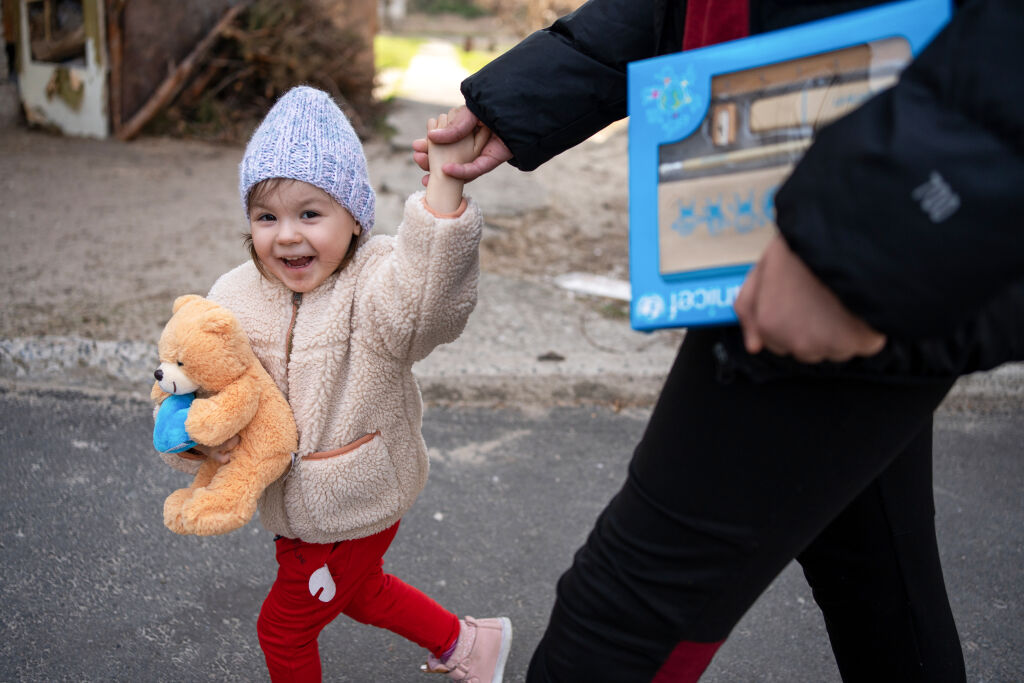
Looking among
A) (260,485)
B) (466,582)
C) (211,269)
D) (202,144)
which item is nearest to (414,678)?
(466,582)

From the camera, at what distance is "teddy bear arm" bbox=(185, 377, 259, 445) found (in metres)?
1.56

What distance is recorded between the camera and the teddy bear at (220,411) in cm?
156

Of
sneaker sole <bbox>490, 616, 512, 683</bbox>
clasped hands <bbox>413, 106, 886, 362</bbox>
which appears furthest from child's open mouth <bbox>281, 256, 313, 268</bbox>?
sneaker sole <bbox>490, 616, 512, 683</bbox>

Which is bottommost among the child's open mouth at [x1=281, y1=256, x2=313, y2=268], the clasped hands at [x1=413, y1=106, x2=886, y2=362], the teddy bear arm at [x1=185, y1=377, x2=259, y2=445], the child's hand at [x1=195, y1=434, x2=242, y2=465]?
the child's hand at [x1=195, y1=434, x2=242, y2=465]

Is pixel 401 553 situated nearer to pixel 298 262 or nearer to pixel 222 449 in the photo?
pixel 222 449

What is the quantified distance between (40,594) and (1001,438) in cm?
343

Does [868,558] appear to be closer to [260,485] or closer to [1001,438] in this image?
[260,485]

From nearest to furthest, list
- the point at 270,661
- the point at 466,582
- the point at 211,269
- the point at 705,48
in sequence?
the point at 705,48, the point at 270,661, the point at 466,582, the point at 211,269

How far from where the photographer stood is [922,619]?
1.51 meters

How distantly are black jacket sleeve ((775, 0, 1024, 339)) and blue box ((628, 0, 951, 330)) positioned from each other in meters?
0.13

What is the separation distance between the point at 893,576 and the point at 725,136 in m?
0.86

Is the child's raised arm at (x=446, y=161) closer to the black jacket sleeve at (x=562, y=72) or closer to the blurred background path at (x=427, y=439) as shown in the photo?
the black jacket sleeve at (x=562, y=72)

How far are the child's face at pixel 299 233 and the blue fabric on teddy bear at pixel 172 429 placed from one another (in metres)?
0.32

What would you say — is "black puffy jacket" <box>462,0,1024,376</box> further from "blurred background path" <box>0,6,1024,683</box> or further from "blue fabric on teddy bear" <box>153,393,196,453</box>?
"blurred background path" <box>0,6,1024,683</box>
